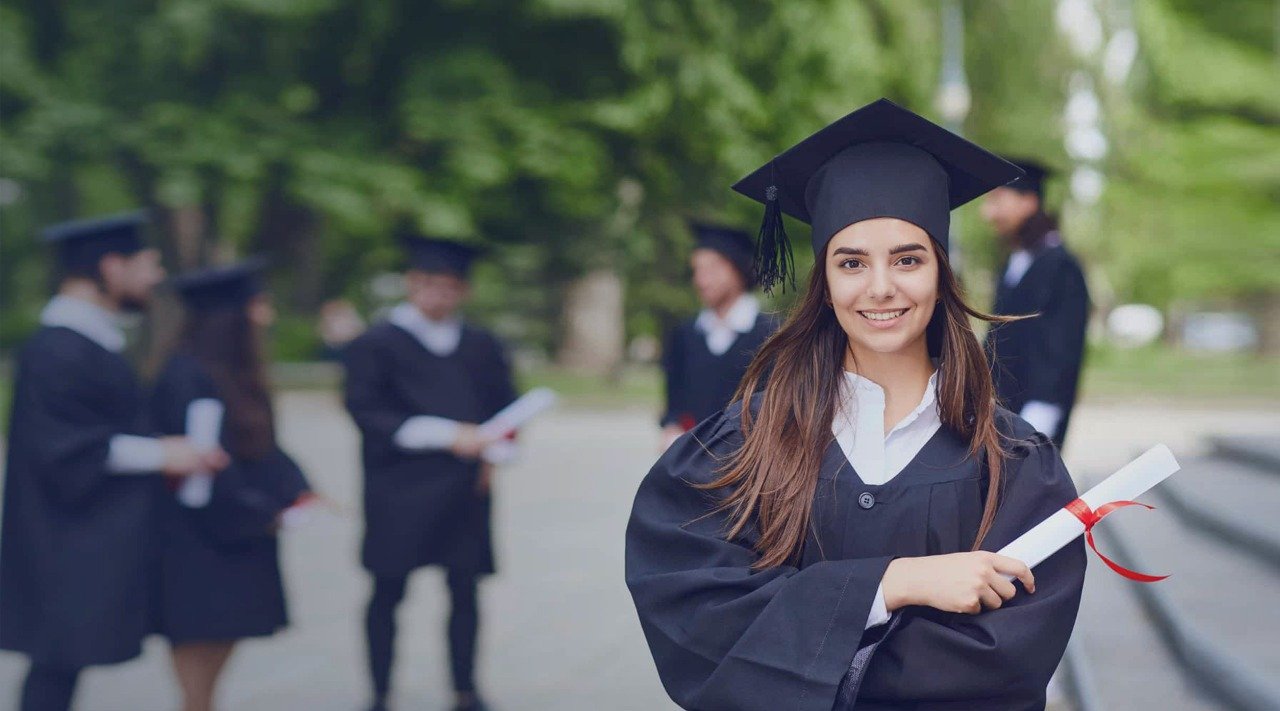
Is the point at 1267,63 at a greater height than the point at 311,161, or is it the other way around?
the point at 1267,63

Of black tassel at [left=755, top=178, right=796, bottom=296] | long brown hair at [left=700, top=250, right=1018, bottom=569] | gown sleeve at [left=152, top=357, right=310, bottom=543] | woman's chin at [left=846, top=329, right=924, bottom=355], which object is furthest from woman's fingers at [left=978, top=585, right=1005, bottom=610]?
gown sleeve at [left=152, top=357, right=310, bottom=543]

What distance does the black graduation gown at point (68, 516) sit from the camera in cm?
453

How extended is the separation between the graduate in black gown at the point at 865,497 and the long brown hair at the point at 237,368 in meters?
2.99

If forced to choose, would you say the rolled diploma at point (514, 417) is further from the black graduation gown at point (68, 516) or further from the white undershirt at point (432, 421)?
the black graduation gown at point (68, 516)

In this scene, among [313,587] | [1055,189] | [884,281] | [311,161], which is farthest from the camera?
[1055,189]

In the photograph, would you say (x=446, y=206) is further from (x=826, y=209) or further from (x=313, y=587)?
(x=826, y=209)

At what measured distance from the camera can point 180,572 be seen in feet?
16.1

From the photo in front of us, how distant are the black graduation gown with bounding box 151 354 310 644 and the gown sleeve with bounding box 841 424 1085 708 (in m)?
Answer: 3.23

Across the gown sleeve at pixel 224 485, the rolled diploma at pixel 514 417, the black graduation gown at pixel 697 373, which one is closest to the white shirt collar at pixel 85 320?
the gown sleeve at pixel 224 485

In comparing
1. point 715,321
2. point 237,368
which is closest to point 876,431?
point 237,368

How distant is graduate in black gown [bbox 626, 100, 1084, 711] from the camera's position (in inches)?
85.6

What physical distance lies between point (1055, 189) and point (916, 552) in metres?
21.2

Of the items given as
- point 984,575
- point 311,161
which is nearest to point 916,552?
point 984,575

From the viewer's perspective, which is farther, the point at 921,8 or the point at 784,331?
the point at 921,8
